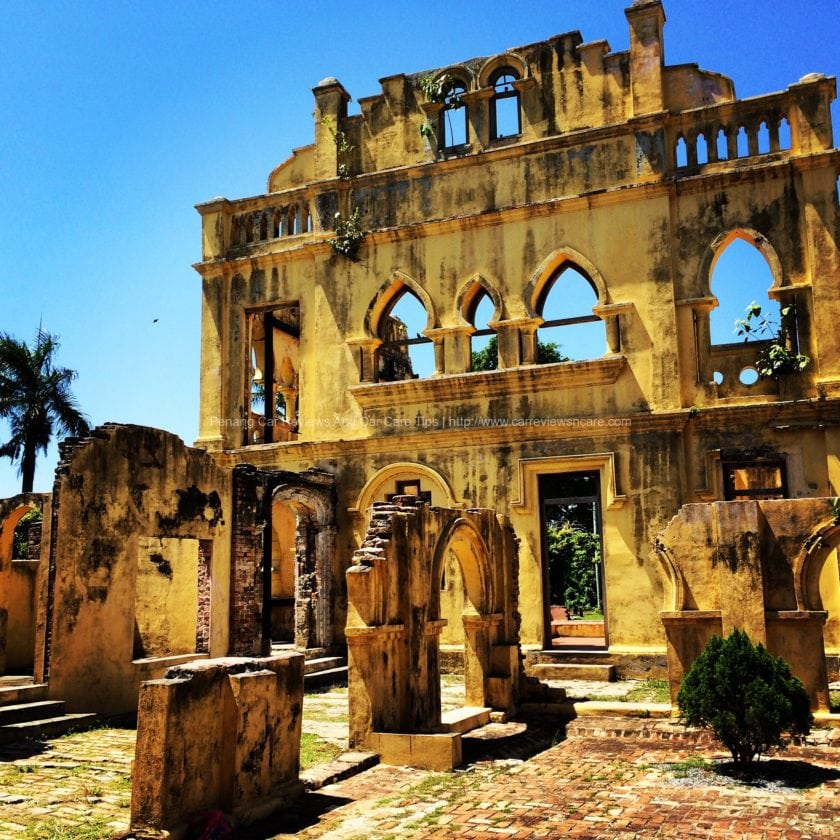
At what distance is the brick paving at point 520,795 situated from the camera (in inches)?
274

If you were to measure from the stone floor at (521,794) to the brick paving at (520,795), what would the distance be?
0.05 ft

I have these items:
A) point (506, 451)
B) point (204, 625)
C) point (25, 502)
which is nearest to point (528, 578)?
point (506, 451)

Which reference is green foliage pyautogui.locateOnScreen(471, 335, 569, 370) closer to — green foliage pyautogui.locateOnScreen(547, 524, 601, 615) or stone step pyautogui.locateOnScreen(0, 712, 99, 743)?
green foliage pyautogui.locateOnScreen(547, 524, 601, 615)

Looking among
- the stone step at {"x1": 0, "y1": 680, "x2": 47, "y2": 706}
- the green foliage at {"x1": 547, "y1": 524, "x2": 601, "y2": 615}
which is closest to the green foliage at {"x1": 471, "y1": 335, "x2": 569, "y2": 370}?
the green foliage at {"x1": 547, "y1": 524, "x2": 601, "y2": 615}

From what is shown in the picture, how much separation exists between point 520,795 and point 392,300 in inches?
457

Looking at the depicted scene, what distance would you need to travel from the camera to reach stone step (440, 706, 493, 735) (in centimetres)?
1059

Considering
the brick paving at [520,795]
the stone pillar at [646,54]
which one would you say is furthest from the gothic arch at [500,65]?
the brick paving at [520,795]

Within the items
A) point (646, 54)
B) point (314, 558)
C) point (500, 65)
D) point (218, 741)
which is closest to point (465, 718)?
point (218, 741)

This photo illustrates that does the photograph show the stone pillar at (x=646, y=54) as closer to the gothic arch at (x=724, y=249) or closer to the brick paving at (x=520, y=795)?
the gothic arch at (x=724, y=249)

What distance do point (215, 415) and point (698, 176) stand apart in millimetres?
10418

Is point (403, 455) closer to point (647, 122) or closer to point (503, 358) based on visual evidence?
point (503, 358)

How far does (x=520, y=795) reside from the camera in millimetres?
8078

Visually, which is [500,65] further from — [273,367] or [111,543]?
[111,543]

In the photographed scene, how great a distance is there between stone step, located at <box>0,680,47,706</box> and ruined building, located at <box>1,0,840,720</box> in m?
1.17
